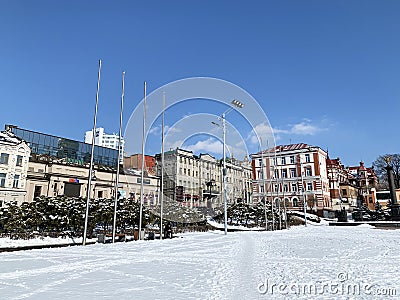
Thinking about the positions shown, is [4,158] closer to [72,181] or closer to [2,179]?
[2,179]

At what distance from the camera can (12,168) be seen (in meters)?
36.1

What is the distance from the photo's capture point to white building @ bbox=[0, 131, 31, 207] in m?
35.4

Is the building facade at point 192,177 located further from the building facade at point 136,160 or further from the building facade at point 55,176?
the building facade at point 55,176

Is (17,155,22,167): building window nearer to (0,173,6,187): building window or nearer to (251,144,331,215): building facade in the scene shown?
(0,173,6,187): building window

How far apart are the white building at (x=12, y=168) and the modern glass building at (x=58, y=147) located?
1054 centimetres

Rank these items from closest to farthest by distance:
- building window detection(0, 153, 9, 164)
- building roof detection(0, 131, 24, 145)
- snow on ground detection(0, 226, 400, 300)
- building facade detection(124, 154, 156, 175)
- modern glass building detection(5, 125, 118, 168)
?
snow on ground detection(0, 226, 400, 300), building facade detection(124, 154, 156, 175), building window detection(0, 153, 9, 164), building roof detection(0, 131, 24, 145), modern glass building detection(5, 125, 118, 168)

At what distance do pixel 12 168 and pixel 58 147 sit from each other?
19084 millimetres

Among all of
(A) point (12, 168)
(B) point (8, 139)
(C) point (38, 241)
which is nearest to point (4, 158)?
(A) point (12, 168)

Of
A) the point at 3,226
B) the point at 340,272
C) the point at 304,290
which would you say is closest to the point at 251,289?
the point at 304,290

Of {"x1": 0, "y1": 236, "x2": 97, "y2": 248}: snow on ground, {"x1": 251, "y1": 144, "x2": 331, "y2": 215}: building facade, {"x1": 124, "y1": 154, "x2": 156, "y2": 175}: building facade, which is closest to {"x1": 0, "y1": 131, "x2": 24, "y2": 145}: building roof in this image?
{"x1": 124, "y1": 154, "x2": 156, "y2": 175}: building facade

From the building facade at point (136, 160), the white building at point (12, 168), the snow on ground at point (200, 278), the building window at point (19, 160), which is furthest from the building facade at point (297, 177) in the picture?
the snow on ground at point (200, 278)

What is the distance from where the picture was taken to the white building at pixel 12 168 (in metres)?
35.4

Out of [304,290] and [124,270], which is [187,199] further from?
[304,290]

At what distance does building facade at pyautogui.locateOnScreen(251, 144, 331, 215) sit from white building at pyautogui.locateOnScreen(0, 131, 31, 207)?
135 feet
